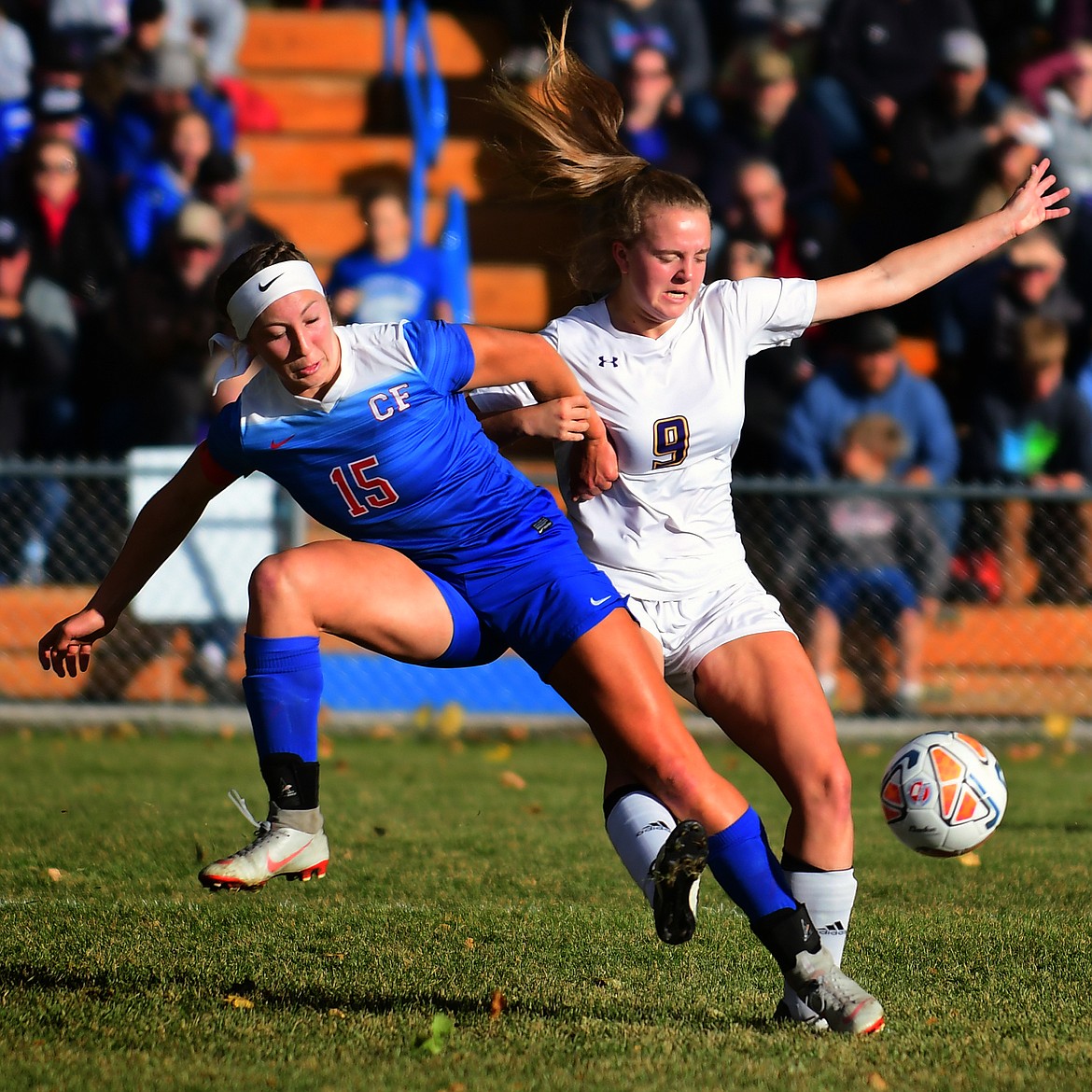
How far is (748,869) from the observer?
3.94 metres

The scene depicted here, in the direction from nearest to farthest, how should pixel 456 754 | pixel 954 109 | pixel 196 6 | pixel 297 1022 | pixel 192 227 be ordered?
pixel 297 1022 → pixel 456 754 → pixel 192 227 → pixel 954 109 → pixel 196 6

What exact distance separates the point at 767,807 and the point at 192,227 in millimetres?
5498

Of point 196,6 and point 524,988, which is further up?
point 196,6

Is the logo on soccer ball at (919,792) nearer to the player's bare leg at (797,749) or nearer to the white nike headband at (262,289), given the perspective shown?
the player's bare leg at (797,749)

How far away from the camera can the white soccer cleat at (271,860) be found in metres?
Result: 3.79

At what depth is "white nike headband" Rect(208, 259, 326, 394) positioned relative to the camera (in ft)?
12.9

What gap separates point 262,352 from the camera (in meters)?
3.97

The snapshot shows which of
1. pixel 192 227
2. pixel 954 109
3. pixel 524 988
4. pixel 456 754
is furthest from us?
pixel 954 109

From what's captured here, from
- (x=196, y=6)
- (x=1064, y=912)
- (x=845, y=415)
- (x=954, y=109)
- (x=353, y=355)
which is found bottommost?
(x=1064, y=912)

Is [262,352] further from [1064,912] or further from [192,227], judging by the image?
[192,227]

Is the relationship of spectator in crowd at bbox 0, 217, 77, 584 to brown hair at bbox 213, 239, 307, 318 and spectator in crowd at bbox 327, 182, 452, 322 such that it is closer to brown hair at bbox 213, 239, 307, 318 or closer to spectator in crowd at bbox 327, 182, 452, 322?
spectator in crowd at bbox 327, 182, 452, 322

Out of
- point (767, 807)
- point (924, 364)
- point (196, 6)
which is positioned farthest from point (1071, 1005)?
point (196, 6)

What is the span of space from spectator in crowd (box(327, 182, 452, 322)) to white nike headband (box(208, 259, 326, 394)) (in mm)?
6785

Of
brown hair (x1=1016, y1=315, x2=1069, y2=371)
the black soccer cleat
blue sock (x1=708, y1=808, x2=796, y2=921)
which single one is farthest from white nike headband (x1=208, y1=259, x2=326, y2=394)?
brown hair (x1=1016, y1=315, x2=1069, y2=371)
